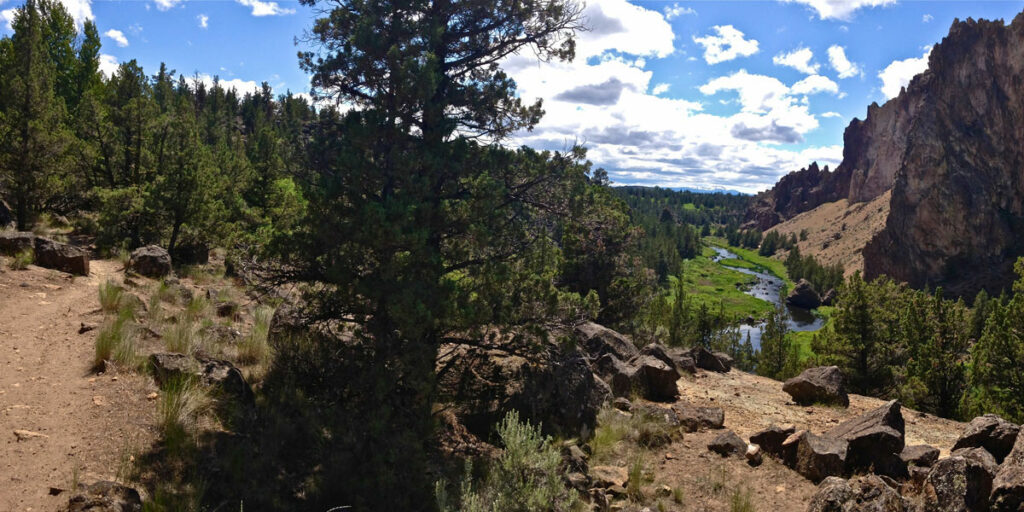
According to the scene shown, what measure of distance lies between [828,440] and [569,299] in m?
5.09

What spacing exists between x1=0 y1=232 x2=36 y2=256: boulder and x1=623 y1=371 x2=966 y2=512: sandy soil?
54.5 feet

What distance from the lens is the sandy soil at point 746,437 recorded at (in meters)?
8.40

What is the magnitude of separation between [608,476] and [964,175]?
143m

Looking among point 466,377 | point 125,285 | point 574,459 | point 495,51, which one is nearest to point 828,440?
point 574,459

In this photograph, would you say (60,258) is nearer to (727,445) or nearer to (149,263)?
(149,263)

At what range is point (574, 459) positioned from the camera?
8.73 metres

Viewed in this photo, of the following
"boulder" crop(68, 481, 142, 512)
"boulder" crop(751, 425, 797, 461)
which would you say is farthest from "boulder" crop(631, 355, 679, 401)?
"boulder" crop(68, 481, 142, 512)

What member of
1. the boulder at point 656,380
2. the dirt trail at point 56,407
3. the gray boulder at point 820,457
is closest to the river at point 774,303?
the boulder at point 656,380

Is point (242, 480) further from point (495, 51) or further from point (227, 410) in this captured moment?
point (495, 51)

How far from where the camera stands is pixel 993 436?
7.64 m

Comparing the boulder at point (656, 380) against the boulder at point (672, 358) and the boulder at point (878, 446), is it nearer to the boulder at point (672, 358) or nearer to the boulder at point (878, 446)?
the boulder at point (672, 358)

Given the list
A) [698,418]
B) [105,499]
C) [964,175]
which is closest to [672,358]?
[698,418]

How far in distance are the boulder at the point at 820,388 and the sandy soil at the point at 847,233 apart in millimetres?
141514

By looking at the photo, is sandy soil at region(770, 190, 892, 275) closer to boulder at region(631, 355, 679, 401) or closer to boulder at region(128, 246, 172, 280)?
boulder at region(631, 355, 679, 401)
